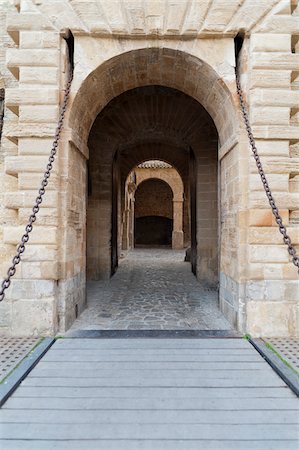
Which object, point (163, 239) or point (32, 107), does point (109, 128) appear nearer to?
point (32, 107)

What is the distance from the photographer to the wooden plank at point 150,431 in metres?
1.91

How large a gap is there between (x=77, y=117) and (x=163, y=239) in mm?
22547

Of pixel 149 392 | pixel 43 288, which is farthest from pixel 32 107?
pixel 149 392

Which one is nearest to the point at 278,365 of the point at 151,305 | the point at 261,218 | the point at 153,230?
the point at 261,218

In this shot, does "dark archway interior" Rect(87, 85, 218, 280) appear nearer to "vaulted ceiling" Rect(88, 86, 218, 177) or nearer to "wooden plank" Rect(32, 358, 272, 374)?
"vaulted ceiling" Rect(88, 86, 218, 177)

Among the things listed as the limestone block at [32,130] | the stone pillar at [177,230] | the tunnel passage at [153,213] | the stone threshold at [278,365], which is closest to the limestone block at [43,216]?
the limestone block at [32,130]

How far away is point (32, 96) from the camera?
3.64m

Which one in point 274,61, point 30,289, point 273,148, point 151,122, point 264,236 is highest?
point 151,122

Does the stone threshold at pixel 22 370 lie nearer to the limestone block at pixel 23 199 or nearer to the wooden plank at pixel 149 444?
the wooden plank at pixel 149 444

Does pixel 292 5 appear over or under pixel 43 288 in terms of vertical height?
over

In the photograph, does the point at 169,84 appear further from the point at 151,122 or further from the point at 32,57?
the point at 151,122

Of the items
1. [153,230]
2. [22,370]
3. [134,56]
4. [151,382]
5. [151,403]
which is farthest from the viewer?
[153,230]

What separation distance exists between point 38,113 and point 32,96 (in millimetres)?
236

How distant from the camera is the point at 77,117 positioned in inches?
158
